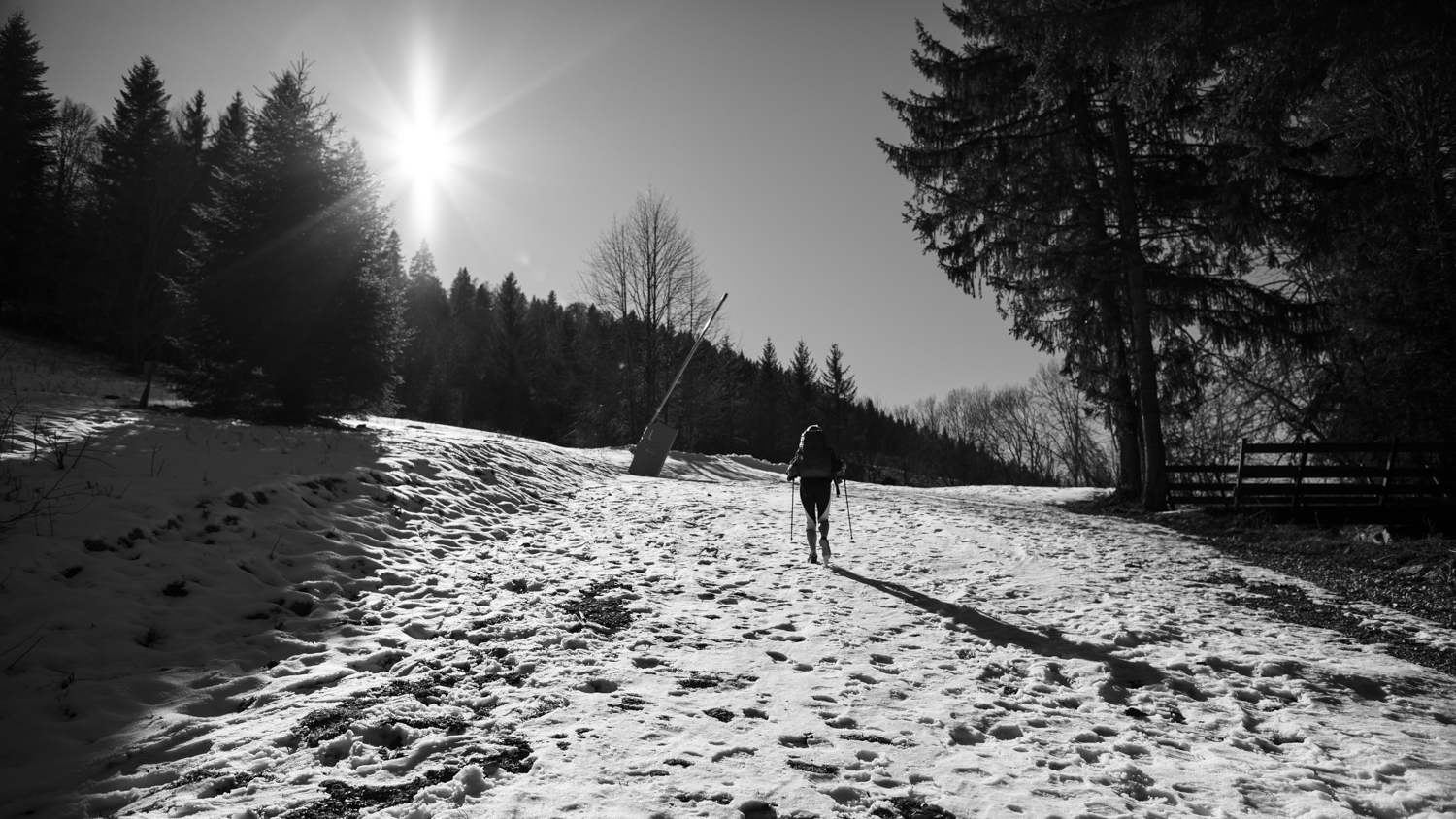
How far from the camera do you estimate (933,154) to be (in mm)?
16297

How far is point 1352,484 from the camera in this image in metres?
11.6

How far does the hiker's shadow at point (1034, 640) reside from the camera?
492 cm

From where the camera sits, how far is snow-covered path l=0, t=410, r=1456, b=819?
3.15 meters

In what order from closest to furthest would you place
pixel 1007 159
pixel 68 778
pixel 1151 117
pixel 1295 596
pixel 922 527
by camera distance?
pixel 68 778
pixel 1295 596
pixel 922 527
pixel 1151 117
pixel 1007 159

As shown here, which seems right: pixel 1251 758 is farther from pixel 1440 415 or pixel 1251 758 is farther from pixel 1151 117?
pixel 1151 117

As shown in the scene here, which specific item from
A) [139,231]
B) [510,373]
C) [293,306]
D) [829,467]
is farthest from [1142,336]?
[510,373]

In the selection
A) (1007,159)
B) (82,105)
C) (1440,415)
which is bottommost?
(1440,415)

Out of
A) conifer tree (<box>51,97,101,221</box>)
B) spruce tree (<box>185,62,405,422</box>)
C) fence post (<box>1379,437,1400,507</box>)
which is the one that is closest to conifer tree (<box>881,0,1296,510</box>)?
fence post (<box>1379,437,1400,507</box>)

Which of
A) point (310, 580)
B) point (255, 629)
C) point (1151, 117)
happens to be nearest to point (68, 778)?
point (255, 629)

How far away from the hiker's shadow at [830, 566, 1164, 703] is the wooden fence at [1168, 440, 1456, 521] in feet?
31.1

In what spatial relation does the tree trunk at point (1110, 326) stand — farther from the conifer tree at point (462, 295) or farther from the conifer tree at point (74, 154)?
the conifer tree at point (462, 295)

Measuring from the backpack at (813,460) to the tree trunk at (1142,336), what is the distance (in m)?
9.87

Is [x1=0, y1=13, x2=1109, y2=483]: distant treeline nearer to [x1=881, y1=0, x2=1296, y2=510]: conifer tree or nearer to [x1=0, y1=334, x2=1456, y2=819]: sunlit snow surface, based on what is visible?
[x1=0, y1=334, x2=1456, y2=819]: sunlit snow surface

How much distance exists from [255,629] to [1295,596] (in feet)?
36.3
